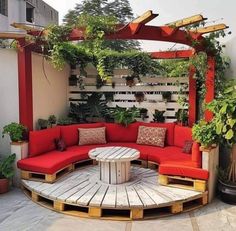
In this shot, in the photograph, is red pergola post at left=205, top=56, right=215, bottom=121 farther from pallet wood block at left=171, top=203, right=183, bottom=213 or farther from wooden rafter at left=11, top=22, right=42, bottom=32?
wooden rafter at left=11, top=22, right=42, bottom=32

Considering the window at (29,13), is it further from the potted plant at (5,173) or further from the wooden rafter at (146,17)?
the wooden rafter at (146,17)

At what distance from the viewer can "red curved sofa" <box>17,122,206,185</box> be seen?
4502mm

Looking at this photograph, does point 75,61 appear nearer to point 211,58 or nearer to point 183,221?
point 211,58

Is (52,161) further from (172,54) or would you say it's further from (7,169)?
(172,54)

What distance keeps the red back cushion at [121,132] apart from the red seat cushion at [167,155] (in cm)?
75

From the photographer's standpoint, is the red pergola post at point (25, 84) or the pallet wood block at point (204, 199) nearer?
the pallet wood block at point (204, 199)

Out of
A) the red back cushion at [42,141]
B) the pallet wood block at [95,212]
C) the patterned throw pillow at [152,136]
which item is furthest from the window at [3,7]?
the pallet wood block at [95,212]

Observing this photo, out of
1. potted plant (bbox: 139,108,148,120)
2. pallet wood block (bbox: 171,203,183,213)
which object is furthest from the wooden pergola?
pallet wood block (bbox: 171,203,183,213)

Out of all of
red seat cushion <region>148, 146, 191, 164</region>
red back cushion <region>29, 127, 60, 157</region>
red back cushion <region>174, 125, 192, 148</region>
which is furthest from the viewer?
red back cushion <region>174, 125, 192, 148</region>

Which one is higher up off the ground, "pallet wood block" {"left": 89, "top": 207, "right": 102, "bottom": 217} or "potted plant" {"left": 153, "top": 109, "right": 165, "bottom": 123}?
"potted plant" {"left": 153, "top": 109, "right": 165, "bottom": 123}

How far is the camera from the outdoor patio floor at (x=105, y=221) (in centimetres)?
348

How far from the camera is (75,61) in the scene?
641cm

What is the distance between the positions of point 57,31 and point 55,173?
2.17 meters

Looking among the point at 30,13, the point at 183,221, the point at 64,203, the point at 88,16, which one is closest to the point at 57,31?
the point at 88,16
